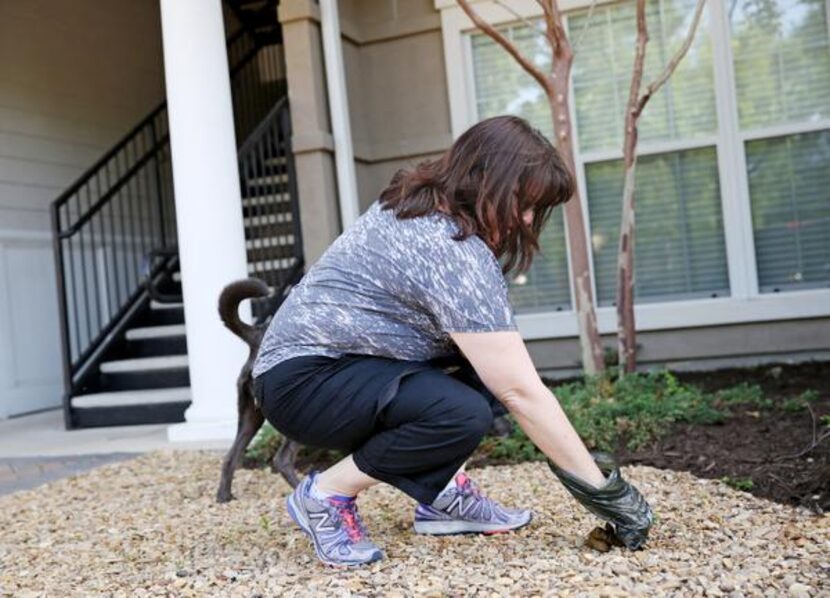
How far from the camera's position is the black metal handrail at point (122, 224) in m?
6.08

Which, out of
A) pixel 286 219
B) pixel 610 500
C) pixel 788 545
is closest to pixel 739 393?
pixel 788 545

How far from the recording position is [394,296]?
223 centimetres

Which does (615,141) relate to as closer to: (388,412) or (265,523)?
(265,523)

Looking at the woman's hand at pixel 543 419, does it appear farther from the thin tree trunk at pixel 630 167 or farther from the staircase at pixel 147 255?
the staircase at pixel 147 255

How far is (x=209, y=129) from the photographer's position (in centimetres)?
486

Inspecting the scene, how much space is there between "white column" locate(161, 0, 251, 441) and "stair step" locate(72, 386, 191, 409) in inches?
34.4

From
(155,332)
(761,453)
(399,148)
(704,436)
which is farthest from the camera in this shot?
(155,332)

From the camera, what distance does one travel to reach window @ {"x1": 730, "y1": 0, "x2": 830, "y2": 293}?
545 cm

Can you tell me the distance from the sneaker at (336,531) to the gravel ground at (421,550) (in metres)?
0.04

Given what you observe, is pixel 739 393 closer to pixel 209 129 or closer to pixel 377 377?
pixel 377 377

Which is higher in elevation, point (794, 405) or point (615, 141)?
point (615, 141)

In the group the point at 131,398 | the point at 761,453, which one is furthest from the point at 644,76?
the point at 131,398

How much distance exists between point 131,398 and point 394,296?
3992 millimetres

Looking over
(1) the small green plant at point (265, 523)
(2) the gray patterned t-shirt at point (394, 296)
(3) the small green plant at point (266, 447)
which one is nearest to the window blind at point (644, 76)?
(3) the small green plant at point (266, 447)
